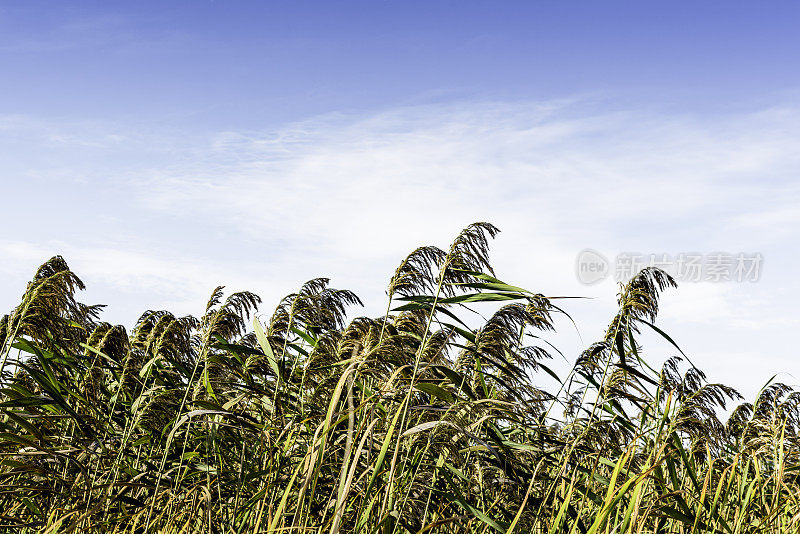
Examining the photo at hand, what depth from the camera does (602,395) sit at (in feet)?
12.2

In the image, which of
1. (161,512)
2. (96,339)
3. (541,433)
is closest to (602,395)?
(541,433)

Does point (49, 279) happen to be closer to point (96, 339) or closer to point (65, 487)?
point (65, 487)

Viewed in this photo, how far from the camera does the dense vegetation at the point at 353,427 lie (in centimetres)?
317

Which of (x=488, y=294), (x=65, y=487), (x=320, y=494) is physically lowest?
(x=65, y=487)

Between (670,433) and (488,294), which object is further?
(670,433)

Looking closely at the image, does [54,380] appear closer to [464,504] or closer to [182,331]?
[182,331]

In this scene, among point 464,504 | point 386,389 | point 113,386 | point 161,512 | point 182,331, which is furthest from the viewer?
point 113,386

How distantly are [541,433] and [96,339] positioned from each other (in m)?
3.49

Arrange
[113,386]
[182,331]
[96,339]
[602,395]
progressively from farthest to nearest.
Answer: [96,339] → [113,386] → [182,331] → [602,395]

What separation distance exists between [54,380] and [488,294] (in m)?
2.53

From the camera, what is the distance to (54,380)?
394cm

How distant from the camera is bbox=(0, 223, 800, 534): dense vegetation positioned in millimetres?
3168

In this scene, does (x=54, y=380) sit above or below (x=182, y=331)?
below

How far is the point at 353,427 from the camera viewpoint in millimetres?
2926
